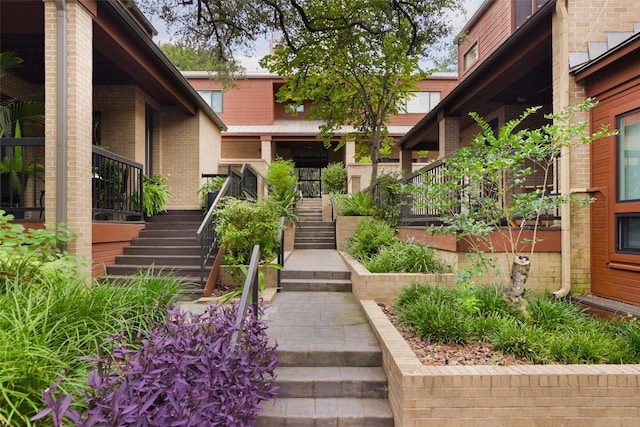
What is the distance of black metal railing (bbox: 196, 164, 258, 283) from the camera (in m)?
6.18

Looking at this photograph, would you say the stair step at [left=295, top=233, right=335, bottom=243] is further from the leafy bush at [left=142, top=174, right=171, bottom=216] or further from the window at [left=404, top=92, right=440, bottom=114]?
the window at [left=404, top=92, right=440, bottom=114]

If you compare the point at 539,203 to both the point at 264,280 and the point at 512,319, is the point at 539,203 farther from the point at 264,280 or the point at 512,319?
the point at 264,280

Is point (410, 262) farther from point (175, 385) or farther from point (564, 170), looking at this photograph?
point (175, 385)

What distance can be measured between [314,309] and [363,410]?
2263 millimetres

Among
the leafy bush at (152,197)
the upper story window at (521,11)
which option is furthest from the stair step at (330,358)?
the upper story window at (521,11)

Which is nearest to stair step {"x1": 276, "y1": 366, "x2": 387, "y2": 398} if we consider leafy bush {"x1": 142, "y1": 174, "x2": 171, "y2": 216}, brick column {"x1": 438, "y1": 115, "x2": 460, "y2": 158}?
leafy bush {"x1": 142, "y1": 174, "x2": 171, "y2": 216}

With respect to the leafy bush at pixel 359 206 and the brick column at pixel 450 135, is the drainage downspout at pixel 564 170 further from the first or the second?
the brick column at pixel 450 135

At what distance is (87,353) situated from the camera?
3.07 meters

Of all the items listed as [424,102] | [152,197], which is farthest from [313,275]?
[424,102]

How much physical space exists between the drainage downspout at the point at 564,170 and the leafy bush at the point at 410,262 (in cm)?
157

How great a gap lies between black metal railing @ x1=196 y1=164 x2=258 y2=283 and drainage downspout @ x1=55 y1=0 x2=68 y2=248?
1.82 m

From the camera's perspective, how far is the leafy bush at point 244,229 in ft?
21.2

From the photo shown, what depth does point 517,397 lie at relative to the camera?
310 cm

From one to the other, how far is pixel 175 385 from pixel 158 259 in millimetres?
5252
